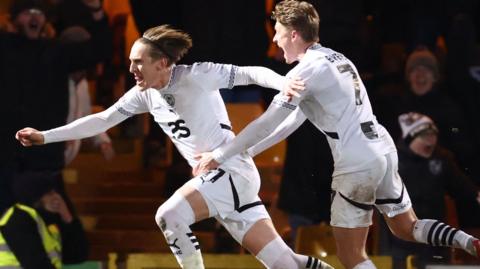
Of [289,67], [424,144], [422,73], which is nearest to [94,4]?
[289,67]

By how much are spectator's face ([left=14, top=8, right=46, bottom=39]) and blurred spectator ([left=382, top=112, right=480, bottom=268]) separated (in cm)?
279

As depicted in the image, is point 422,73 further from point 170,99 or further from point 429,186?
point 170,99

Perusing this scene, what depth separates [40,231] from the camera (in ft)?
35.7

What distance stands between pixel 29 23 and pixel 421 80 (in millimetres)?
2922

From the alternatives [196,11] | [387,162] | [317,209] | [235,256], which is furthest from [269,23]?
[387,162]

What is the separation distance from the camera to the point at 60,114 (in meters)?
12.0

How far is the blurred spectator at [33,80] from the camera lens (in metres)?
11.9

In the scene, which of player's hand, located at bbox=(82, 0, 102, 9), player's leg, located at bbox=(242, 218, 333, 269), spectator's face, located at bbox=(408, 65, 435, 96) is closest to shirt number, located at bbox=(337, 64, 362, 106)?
player's leg, located at bbox=(242, 218, 333, 269)

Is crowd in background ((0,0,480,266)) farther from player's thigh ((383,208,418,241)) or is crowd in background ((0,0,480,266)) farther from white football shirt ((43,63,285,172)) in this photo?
white football shirt ((43,63,285,172))

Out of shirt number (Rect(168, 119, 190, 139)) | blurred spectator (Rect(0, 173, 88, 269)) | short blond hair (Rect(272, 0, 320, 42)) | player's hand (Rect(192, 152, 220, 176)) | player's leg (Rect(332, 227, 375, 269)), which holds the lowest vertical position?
blurred spectator (Rect(0, 173, 88, 269))

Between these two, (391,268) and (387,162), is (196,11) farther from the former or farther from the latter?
(387,162)

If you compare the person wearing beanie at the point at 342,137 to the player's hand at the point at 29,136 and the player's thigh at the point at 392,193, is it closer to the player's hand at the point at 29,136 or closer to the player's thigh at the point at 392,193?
the player's thigh at the point at 392,193

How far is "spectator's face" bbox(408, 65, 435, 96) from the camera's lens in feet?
38.7

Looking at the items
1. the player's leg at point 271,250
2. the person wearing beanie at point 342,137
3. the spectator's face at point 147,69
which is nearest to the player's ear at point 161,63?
the spectator's face at point 147,69
